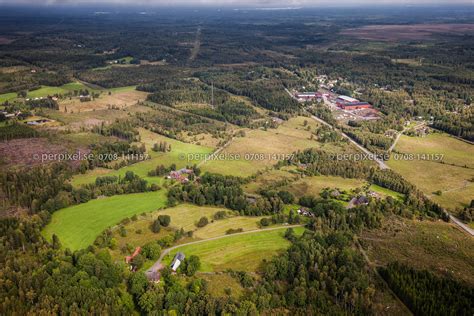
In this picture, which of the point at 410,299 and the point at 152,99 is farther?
the point at 152,99

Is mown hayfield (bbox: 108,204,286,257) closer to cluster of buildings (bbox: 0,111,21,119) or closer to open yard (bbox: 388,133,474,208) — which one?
open yard (bbox: 388,133,474,208)

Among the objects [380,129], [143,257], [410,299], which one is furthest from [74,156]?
[380,129]

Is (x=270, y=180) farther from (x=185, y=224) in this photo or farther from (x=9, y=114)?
(x=9, y=114)

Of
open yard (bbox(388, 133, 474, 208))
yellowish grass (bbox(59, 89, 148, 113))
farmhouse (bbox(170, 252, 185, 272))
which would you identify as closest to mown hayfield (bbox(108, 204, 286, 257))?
farmhouse (bbox(170, 252, 185, 272))

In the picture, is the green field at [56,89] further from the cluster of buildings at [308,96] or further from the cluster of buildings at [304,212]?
the cluster of buildings at [304,212]

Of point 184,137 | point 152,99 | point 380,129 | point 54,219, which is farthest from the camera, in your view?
point 152,99

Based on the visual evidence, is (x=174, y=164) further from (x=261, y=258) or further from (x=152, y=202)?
(x=261, y=258)

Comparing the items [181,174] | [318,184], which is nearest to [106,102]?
[181,174]
